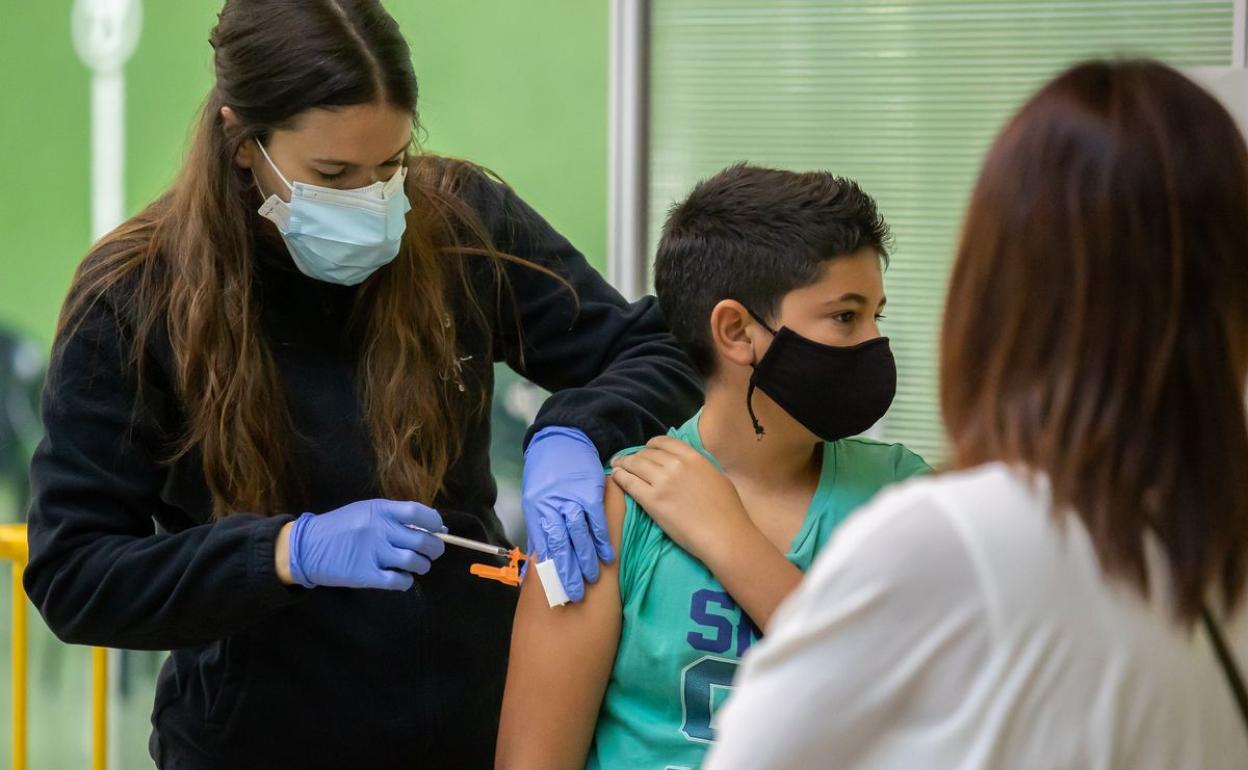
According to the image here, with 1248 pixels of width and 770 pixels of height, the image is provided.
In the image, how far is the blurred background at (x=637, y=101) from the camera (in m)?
2.56

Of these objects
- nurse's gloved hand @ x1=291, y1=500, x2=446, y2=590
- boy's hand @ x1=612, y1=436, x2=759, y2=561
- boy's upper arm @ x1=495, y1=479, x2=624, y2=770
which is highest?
boy's hand @ x1=612, y1=436, x2=759, y2=561

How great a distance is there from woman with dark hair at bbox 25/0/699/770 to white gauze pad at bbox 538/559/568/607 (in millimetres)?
19

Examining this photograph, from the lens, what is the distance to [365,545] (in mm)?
1556

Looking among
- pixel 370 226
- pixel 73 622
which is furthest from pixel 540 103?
pixel 73 622

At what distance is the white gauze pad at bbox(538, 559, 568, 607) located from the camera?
1555mm

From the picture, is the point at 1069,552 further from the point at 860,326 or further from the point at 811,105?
the point at 811,105

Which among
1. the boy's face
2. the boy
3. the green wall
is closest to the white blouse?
the boy

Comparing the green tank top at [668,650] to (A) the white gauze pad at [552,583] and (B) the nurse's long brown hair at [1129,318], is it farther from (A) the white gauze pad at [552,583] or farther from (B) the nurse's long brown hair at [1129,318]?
(B) the nurse's long brown hair at [1129,318]

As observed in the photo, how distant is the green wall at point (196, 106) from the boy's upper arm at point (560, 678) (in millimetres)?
1350

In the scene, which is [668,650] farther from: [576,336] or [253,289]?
[253,289]

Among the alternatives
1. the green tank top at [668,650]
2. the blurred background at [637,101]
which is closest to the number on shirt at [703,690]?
the green tank top at [668,650]

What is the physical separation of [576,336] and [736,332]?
1.19 ft

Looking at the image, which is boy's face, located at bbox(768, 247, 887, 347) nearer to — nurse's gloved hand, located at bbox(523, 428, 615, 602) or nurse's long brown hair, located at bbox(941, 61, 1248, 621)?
nurse's gloved hand, located at bbox(523, 428, 615, 602)

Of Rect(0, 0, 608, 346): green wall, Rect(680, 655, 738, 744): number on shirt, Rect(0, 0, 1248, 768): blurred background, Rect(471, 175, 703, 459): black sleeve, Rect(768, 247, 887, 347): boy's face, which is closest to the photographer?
Rect(680, 655, 738, 744): number on shirt
